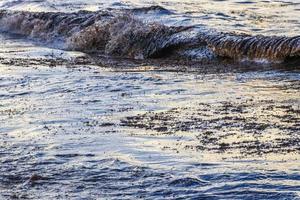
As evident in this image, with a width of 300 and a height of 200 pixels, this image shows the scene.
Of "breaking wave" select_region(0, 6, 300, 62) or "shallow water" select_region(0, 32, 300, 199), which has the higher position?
"breaking wave" select_region(0, 6, 300, 62)

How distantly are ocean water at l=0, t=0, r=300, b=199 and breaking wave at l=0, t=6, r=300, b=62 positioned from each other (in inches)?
10.7

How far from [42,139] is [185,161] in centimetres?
141

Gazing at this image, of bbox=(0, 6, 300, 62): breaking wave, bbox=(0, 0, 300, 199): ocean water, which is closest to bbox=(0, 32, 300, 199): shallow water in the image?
bbox=(0, 0, 300, 199): ocean water

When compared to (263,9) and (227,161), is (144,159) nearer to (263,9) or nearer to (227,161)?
(227,161)

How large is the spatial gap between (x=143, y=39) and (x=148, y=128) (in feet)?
24.1

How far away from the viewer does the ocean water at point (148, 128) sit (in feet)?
15.6

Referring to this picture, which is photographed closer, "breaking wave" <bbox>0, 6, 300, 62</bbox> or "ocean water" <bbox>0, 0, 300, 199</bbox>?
"ocean water" <bbox>0, 0, 300, 199</bbox>

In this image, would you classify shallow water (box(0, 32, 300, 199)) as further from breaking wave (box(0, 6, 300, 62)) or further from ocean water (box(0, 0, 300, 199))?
breaking wave (box(0, 6, 300, 62))

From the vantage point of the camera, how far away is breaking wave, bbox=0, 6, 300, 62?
455 inches

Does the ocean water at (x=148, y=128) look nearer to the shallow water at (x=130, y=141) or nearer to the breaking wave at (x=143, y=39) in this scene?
the shallow water at (x=130, y=141)

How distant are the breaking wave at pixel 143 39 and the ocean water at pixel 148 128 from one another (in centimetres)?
27

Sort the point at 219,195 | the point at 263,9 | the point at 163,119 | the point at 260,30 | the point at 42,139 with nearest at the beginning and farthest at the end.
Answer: the point at 219,195 → the point at 42,139 → the point at 163,119 → the point at 260,30 → the point at 263,9

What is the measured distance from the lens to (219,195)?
450 centimetres

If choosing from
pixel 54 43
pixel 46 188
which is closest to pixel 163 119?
pixel 46 188
